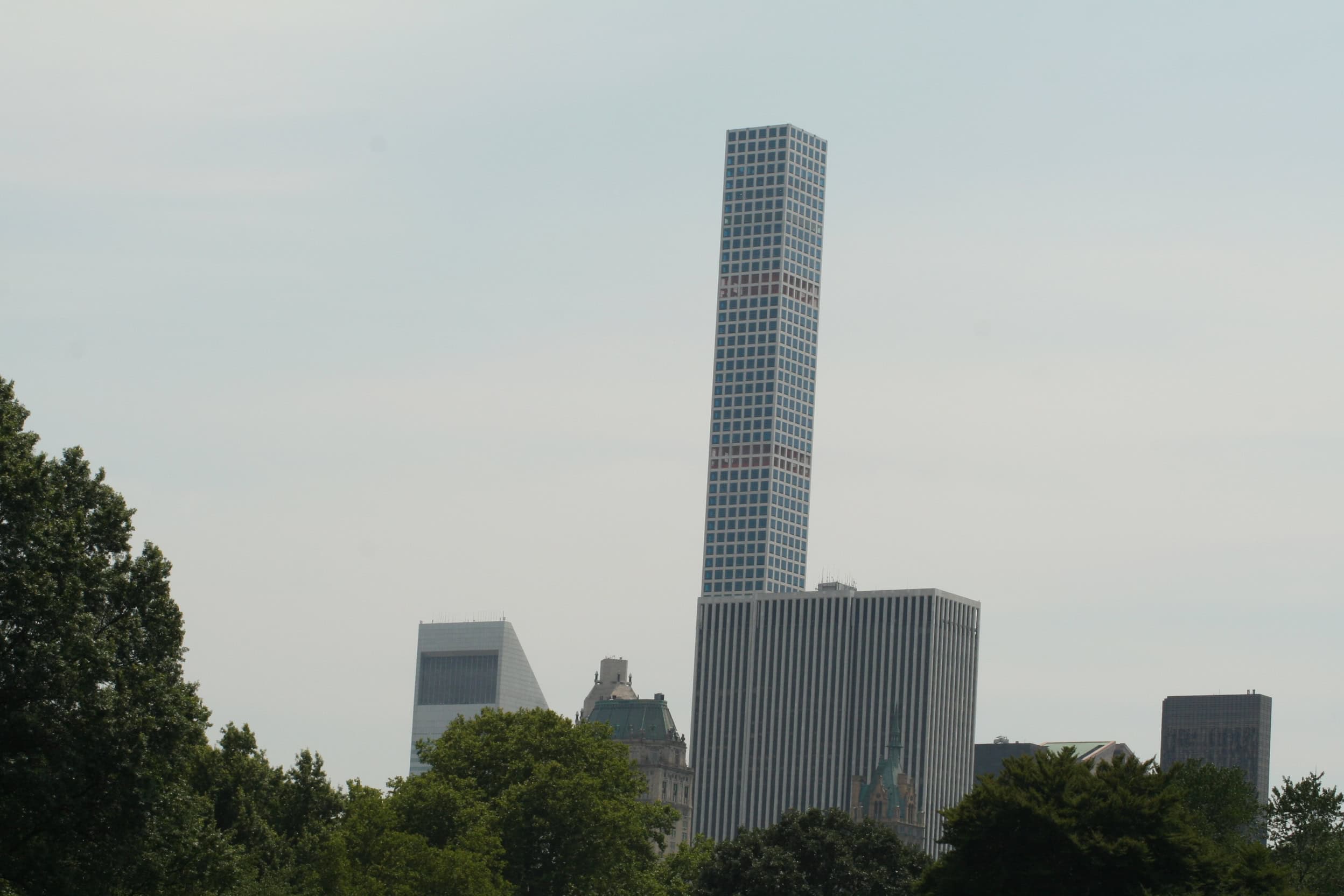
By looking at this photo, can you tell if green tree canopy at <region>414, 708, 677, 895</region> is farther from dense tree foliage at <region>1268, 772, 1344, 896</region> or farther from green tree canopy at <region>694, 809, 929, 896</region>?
dense tree foliage at <region>1268, 772, 1344, 896</region>

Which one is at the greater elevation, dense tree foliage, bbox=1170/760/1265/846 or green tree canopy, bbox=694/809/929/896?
dense tree foliage, bbox=1170/760/1265/846

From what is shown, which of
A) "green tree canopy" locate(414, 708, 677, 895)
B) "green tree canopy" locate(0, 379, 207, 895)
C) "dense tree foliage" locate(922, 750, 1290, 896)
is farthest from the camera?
"green tree canopy" locate(414, 708, 677, 895)

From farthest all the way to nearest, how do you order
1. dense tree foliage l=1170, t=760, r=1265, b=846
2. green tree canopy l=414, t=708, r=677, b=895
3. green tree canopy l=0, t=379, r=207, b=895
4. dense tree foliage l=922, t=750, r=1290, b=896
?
green tree canopy l=414, t=708, r=677, b=895
dense tree foliage l=1170, t=760, r=1265, b=846
dense tree foliage l=922, t=750, r=1290, b=896
green tree canopy l=0, t=379, r=207, b=895

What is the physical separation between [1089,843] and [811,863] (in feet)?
144

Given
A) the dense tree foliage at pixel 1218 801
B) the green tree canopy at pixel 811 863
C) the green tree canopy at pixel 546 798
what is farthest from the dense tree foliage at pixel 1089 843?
the green tree canopy at pixel 811 863

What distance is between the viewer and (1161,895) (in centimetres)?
8431

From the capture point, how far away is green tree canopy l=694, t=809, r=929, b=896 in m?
126

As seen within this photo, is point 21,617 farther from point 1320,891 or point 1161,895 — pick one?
point 1320,891

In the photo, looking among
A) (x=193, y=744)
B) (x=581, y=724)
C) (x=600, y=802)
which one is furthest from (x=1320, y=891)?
(x=193, y=744)

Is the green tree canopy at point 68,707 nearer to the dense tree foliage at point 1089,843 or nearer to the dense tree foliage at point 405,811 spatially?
the dense tree foliage at point 405,811

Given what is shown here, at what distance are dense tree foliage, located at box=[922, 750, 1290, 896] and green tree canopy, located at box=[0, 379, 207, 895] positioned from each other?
3704 cm

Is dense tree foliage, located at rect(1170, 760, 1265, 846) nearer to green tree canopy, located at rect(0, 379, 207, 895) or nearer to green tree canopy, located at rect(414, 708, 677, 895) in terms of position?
green tree canopy, located at rect(414, 708, 677, 895)

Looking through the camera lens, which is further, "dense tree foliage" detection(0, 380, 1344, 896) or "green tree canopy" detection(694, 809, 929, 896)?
"green tree canopy" detection(694, 809, 929, 896)

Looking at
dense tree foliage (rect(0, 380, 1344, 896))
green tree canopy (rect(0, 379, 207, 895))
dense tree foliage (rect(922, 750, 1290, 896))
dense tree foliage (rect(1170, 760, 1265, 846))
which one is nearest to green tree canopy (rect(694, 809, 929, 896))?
dense tree foliage (rect(0, 380, 1344, 896))
